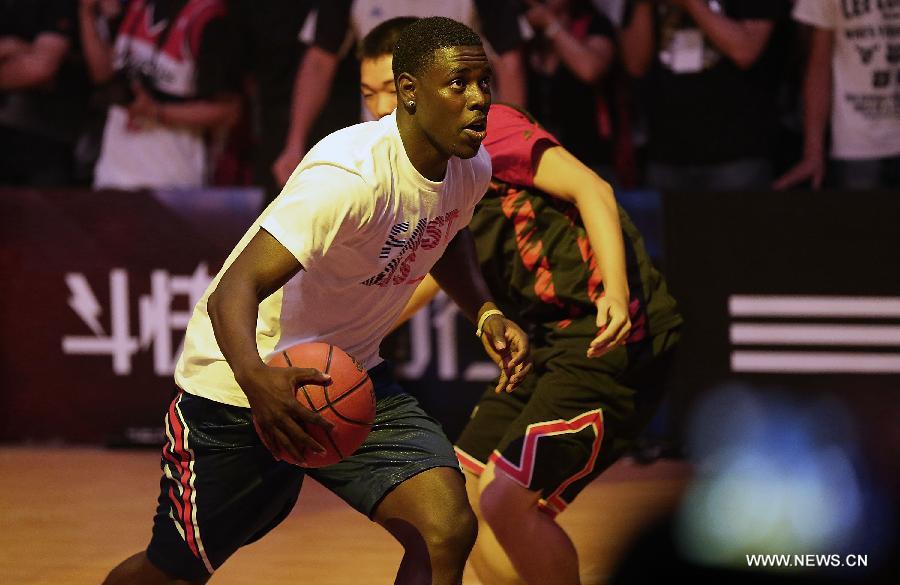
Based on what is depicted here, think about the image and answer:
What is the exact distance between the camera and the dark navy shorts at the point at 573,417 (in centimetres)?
457

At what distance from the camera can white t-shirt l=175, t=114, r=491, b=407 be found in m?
3.39

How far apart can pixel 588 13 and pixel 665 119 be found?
0.78m

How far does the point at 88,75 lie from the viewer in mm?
8586

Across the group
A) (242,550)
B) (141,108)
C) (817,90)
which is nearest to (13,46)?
(141,108)

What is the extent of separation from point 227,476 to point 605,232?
55.7 inches

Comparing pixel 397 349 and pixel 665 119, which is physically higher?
pixel 665 119

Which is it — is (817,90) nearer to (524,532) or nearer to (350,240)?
→ (524,532)

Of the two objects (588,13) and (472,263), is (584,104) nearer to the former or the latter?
(588,13)

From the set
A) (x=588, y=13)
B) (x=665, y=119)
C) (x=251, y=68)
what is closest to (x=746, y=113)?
(x=665, y=119)

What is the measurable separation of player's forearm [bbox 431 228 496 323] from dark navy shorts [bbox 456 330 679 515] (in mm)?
571

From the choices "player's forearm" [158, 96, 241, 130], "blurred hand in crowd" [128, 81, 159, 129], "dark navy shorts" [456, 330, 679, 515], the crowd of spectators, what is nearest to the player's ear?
"dark navy shorts" [456, 330, 679, 515]

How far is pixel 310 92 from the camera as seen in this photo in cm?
825

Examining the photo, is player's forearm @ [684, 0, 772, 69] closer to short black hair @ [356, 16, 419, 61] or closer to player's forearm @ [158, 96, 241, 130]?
player's forearm @ [158, 96, 241, 130]

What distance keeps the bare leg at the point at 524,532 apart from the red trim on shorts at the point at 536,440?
33mm
